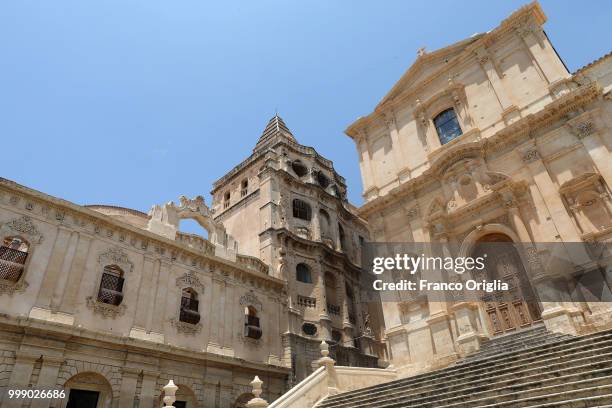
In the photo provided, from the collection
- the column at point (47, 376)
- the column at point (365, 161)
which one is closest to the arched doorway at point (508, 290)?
the column at point (365, 161)

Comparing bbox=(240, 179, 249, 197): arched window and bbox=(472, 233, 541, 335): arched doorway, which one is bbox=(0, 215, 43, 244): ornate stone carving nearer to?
bbox=(240, 179, 249, 197): arched window

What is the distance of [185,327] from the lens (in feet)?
61.0

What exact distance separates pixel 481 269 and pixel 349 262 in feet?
49.7

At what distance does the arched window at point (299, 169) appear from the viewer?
32.6 meters

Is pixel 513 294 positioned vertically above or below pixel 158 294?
below

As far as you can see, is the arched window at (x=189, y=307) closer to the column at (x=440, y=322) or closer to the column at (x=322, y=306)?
the column at (x=322, y=306)

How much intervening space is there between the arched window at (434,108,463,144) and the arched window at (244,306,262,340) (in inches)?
525

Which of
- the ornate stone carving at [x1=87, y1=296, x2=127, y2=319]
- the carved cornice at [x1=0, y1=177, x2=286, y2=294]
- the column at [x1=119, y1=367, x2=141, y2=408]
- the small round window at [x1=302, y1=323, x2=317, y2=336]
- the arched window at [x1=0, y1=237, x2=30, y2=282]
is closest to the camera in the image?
the arched window at [x1=0, y1=237, x2=30, y2=282]

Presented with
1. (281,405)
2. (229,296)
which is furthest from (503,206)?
(229,296)

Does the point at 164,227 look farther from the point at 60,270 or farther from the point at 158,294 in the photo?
the point at 60,270

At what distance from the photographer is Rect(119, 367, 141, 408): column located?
608 inches

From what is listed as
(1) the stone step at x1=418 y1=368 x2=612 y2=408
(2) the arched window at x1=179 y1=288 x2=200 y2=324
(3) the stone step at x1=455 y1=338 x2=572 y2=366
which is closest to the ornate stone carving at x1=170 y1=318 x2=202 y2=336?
(2) the arched window at x1=179 y1=288 x2=200 y2=324

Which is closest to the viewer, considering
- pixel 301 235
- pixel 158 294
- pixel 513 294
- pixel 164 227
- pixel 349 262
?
pixel 513 294

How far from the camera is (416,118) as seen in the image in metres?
20.9
